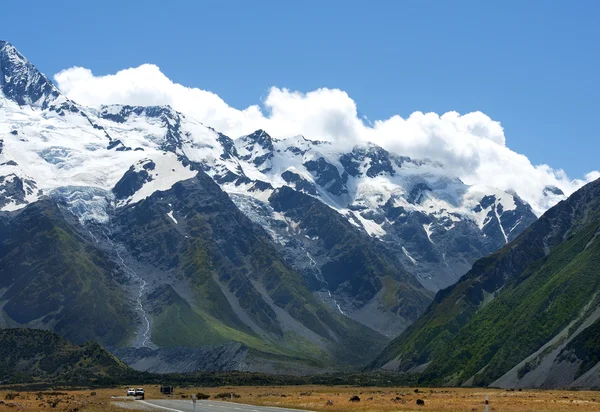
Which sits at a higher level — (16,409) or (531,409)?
(531,409)

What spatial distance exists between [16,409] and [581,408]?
69.5 metres

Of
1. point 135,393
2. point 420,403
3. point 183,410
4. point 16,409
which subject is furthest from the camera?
point 135,393

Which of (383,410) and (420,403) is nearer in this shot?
(383,410)

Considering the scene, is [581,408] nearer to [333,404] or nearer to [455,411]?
[455,411]

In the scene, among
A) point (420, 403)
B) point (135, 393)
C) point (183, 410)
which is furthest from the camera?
point (135, 393)

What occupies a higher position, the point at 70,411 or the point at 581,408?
the point at 581,408

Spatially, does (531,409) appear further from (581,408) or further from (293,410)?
(293,410)

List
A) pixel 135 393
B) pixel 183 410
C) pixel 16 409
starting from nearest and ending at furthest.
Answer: pixel 16 409
pixel 183 410
pixel 135 393

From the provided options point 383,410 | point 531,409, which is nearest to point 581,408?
point 531,409

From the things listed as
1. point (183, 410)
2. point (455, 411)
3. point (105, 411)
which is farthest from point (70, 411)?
point (455, 411)

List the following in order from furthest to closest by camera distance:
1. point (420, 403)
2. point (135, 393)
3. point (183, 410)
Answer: point (135, 393) < point (420, 403) < point (183, 410)

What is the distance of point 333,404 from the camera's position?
132 m

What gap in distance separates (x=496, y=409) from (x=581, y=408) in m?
10.7

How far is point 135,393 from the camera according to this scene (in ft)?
597
